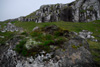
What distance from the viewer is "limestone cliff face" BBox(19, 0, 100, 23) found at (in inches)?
2803

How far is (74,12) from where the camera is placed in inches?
3071

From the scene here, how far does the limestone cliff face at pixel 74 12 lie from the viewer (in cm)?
7119

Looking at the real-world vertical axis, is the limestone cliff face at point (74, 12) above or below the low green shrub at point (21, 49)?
above

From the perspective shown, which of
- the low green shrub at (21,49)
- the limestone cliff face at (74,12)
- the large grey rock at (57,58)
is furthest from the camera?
the limestone cliff face at (74,12)

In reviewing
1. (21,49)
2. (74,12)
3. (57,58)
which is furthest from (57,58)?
(74,12)

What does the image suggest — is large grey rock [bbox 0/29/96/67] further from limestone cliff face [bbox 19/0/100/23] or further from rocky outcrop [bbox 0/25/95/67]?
limestone cliff face [bbox 19/0/100/23]

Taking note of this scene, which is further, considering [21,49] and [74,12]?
[74,12]

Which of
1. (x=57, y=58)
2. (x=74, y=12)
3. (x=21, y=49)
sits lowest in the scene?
(x=57, y=58)

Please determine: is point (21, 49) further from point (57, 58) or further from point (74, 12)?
point (74, 12)

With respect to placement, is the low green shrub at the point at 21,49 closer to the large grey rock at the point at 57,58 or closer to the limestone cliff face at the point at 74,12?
the large grey rock at the point at 57,58

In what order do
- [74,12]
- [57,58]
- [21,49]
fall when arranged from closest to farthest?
[57,58] < [21,49] < [74,12]

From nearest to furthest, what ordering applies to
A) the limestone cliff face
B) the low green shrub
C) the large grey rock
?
1. the large grey rock
2. the low green shrub
3. the limestone cliff face

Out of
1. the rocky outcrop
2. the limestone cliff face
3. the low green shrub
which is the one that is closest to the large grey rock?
the rocky outcrop

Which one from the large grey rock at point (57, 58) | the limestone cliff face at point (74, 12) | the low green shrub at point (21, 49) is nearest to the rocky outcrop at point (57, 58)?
the large grey rock at point (57, 58)
